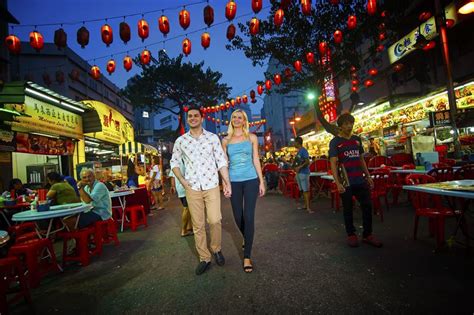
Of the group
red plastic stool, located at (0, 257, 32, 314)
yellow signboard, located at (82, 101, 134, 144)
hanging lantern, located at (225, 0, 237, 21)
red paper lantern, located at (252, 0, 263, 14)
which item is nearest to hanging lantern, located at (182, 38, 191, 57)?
hanging lantern, located at (225, 0, 237, 21)

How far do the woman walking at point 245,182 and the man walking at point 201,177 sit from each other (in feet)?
0.38

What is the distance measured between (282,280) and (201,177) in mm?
1553

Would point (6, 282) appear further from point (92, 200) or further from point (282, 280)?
point (282, 280)

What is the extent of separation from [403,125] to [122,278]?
14.4 m

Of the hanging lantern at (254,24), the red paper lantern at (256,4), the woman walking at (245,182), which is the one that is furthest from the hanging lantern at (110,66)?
the woman walking at (245,182)

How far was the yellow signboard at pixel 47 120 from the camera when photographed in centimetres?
836

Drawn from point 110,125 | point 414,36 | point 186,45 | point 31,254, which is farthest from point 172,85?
point 31,254

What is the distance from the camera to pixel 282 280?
121 inches

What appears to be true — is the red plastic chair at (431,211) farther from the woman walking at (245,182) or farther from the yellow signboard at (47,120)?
the yellow signboard at (47,120)

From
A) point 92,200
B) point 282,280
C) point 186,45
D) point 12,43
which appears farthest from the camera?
point 186,45

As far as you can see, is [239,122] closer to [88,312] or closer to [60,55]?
[88,312]

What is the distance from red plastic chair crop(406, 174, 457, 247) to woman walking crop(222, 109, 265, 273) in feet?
7.71

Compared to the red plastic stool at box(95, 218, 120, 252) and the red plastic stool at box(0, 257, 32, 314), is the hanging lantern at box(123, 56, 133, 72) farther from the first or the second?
the red plastic stool at box(0, 257, 32, 314)

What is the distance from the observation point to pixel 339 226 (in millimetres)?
5391
